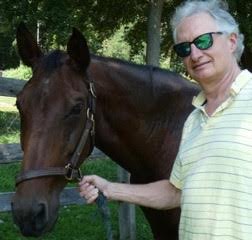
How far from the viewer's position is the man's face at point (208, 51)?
2.04 metres

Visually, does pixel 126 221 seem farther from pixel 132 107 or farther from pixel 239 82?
pixel 239 82

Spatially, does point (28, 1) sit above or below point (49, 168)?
above

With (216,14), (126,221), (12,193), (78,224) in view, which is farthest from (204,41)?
(78,224)

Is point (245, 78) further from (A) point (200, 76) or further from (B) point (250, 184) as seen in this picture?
(B) point (250, 184)

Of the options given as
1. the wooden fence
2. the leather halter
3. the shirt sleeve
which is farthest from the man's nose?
the wooden fence

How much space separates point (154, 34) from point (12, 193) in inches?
472

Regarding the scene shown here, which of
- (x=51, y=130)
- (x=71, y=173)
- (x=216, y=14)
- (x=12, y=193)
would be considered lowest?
(x=12, y=193)

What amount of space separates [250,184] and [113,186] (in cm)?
85

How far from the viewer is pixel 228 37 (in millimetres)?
2072

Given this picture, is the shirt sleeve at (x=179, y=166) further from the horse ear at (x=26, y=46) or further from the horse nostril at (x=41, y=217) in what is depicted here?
the horse ear at (x=26, y=46)

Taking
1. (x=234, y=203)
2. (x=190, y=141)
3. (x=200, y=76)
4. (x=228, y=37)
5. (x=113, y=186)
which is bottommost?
(x=113, y=186)

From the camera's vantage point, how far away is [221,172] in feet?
6.07

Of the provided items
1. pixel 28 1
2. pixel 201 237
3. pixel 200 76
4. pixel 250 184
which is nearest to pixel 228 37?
pixel 200 76

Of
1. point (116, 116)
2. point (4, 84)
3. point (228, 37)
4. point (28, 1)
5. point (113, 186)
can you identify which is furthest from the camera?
point (28, 1)
